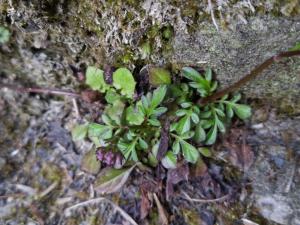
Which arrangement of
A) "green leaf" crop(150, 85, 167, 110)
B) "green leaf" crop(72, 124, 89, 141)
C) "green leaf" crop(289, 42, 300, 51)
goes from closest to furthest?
"green leaf" crop(289, 42, 300, 51), "green leaf" crop(150, 85, 167, 110), "green leaf" crop(72, 124, 89, 141)

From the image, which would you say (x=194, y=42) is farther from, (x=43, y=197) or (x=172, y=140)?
(x=43, y=197)

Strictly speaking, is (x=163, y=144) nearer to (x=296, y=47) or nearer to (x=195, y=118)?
(x=195, y=118)

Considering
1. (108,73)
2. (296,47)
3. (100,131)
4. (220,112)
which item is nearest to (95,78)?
(108,73)

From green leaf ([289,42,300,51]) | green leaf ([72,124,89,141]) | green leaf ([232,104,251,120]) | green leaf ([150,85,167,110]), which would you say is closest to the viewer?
green leaf ([289,42,300,51])

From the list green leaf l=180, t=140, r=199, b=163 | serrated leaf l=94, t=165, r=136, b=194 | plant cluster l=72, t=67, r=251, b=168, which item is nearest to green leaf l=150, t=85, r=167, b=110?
plant cluster l=72, t=67, r=251, b=168

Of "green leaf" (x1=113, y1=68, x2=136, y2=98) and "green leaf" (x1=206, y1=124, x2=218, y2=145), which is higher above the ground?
"green leaf" (x1=113, y1=68, x2=136, y2=98)

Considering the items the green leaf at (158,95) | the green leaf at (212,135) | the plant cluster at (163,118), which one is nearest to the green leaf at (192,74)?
the plant cluster at (163,118)

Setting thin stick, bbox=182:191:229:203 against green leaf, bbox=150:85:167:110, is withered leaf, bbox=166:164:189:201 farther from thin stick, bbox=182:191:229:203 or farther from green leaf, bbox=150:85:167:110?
green leaf, bbox=150:85:167:110
